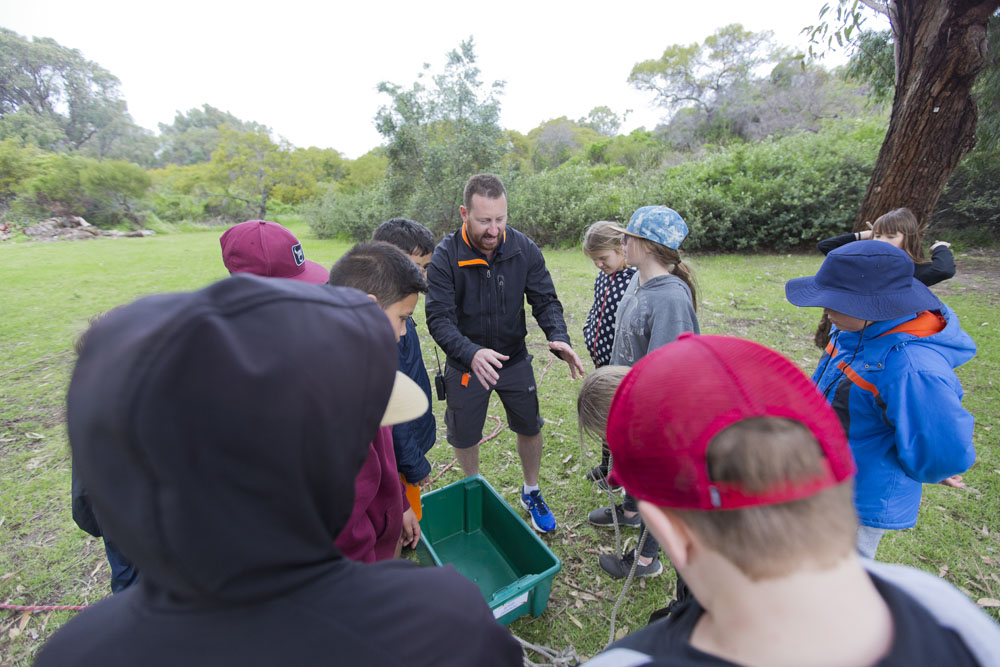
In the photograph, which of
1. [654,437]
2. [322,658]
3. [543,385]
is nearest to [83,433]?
[322,658]

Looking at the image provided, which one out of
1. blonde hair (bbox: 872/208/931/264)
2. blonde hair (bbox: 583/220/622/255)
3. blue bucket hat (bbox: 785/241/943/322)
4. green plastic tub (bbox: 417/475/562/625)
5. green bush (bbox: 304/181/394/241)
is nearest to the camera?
blue bucket hat (bbox: 785/241/943/322)

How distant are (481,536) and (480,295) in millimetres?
1771

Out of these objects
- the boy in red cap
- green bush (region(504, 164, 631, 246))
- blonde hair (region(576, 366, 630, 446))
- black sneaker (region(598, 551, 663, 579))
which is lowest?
black sneaker (region(598, 551, 663, 579))

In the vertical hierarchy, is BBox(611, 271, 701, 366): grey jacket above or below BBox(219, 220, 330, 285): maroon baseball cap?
below

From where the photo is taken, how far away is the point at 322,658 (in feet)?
2.19

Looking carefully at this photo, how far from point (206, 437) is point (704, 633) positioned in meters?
0.85

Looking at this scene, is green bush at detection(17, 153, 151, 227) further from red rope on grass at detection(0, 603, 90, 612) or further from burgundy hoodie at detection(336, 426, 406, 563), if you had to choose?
burgundy hoodie at detection(336, 426, 406, 563)

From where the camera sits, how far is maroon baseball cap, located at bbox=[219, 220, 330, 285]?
2.47 metres

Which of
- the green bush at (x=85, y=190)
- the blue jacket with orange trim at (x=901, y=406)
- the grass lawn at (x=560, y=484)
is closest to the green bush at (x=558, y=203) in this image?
the grass lawn at (x=560, y=484)

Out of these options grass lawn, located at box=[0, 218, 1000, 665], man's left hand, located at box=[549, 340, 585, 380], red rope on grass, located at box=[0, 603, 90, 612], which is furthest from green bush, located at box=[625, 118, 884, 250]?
red rope on grass, located at box=[0, 603, 90, 612]

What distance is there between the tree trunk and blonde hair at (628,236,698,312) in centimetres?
354

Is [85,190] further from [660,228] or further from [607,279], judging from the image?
[660,228]

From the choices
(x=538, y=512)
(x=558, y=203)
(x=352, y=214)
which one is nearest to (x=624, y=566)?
(x=538, y=512)

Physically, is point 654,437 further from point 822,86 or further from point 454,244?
point 822,86
